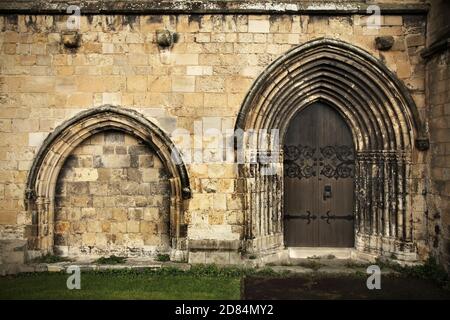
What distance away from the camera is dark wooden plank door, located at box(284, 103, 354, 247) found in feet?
24.5

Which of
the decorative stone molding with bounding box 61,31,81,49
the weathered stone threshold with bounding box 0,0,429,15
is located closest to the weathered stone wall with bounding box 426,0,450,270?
the weathered stone threshold with bounding box 0,0,429,15

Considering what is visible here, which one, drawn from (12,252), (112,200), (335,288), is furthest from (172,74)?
(335,288)

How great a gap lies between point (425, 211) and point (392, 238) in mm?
687

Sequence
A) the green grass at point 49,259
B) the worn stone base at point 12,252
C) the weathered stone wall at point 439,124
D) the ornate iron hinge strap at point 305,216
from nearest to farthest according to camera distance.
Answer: the weathered stone wall at point 439,124
the worn stone base at point 12,252
the green grass at point 49,259
the ornate iron hinge strap at point 305,216

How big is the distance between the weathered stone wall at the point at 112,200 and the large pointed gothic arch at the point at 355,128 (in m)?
→ 1.61

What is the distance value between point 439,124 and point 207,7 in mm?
4135

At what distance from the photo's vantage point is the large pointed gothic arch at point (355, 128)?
6.79 meters

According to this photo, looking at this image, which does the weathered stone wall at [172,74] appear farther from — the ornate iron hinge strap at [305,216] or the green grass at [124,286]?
the ornate iron hinge strap at [305,216]

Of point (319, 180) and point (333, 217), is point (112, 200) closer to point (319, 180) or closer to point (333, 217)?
point (319, 180)

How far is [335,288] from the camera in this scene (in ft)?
19.8

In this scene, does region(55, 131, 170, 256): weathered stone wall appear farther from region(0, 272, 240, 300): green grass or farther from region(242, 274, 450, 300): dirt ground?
region(242, 274, 450, 300): dirt ground

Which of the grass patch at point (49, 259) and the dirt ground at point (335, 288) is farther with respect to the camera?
the grass patch at point (49, 259)

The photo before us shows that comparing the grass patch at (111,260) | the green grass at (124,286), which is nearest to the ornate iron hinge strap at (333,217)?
the green grass at (124,286)
